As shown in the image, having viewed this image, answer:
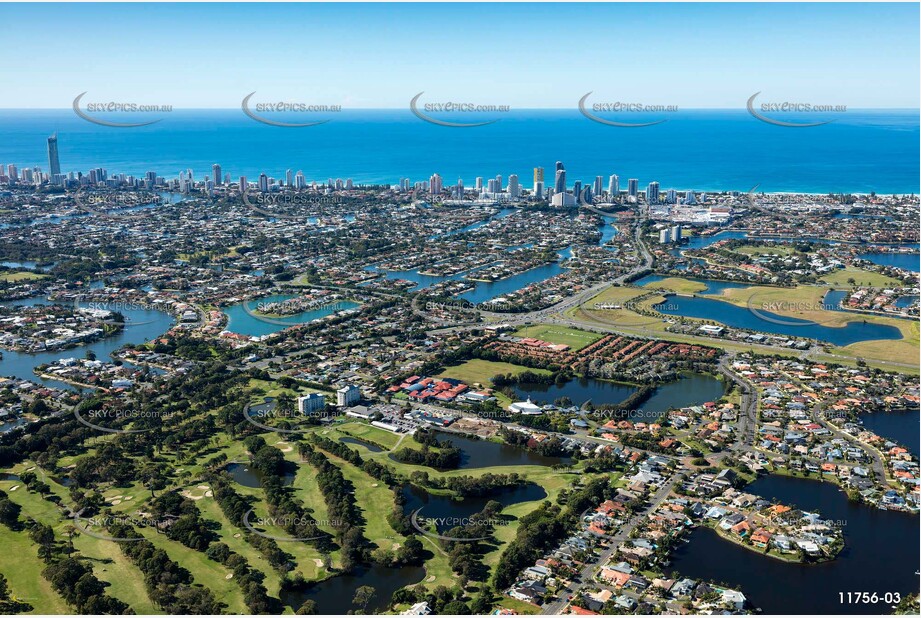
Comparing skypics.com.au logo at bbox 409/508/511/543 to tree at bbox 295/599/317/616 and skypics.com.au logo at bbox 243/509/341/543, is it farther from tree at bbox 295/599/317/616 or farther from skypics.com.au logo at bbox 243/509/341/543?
tree at bbox 295/599/317/616

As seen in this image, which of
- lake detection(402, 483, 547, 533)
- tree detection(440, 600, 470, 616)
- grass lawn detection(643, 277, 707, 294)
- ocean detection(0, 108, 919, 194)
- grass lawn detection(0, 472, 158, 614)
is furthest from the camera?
ocean detection(0, 108, 919, 194)

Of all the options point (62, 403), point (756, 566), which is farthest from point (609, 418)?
point (62, 403)

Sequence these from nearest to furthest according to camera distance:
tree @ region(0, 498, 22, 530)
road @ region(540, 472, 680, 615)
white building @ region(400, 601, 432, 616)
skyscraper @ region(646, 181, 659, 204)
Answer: white building @ region(400, 601, 432, 616)
road @ region(540, 472, 680, 615)
tree @ region(0, 498, 22, 530)
skyscraper @ region(646, 181, 659, 204)

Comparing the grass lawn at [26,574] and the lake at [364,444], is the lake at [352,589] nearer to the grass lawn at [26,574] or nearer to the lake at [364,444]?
the grass lawn at [26,574]

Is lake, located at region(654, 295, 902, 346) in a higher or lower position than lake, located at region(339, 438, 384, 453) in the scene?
higher

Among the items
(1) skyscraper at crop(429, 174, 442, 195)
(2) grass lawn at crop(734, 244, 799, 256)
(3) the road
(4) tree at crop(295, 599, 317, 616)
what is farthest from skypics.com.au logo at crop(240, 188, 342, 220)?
(4) tree at crop(295, 599, 317, 616)

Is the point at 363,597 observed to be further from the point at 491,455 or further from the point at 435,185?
the point at 435,185

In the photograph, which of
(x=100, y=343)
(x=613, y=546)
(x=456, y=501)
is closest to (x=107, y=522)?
(x=456, y=501)
